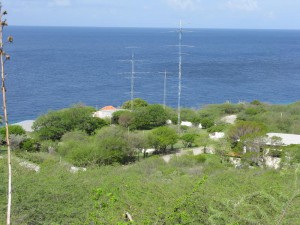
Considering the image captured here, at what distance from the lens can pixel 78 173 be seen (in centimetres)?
1498

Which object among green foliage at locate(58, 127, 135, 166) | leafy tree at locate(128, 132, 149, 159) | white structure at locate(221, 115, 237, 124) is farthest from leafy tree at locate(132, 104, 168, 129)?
leafy tree at locate(128, 132, 149, 159)

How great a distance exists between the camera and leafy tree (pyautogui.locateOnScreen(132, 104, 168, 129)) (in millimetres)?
30562

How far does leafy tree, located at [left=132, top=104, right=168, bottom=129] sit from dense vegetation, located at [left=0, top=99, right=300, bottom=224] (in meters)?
0.07

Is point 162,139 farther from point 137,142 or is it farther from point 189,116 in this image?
point 189,116

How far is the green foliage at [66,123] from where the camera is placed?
89.5ft

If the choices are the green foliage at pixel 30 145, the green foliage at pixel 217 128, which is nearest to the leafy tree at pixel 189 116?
the green foliage at pixel 217 128

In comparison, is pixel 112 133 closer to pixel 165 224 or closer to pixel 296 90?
pixel 165 224

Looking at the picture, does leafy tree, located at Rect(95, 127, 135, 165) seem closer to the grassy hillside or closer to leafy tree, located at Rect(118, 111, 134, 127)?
the grassy hillside

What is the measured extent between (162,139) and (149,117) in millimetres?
6817

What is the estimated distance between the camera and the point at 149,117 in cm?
3106

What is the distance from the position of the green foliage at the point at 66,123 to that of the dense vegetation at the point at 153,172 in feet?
0.21

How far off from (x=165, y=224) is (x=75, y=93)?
45.6m

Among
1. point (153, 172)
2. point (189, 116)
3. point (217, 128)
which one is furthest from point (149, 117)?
point (153, 172)

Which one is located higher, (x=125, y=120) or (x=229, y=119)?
(x=125, y=120)
